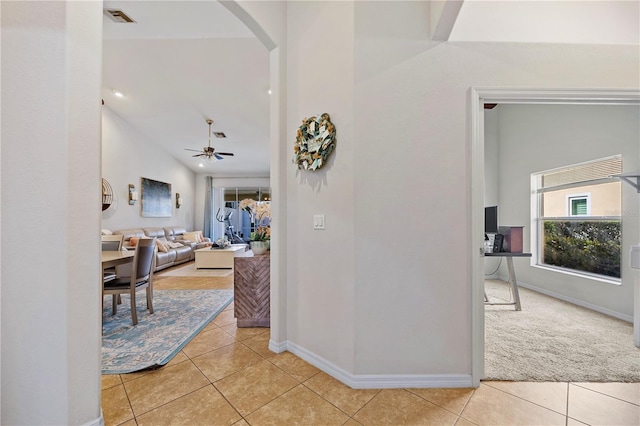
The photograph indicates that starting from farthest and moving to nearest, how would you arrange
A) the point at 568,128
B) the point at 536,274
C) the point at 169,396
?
the point at 536,274 → the point at 568,128 → the point at 169,396

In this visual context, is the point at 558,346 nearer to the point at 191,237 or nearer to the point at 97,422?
the point at 97,422

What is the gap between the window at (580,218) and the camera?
3131mm

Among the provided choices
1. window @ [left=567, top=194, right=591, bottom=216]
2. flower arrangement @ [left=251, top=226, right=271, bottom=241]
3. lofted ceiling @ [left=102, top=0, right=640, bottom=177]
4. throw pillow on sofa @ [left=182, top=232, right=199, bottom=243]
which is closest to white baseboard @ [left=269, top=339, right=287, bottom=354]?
flower arrangement @ [left=251, top=226, right=271, bottom=241]

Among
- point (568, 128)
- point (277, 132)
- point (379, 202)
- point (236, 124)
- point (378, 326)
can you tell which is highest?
point (236, 124)

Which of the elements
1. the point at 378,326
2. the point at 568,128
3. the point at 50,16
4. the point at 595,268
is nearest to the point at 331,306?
the point at 378,326

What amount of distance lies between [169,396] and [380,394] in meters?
1.35

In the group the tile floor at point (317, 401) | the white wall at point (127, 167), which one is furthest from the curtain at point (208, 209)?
the tile floor at point (317, 401)

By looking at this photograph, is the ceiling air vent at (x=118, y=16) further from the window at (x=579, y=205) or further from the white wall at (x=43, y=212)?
the window at (x=579, y=205)

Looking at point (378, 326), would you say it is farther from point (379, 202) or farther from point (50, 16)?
point (50, 16)

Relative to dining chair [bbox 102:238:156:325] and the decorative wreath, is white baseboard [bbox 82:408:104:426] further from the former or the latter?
the decorative wreath

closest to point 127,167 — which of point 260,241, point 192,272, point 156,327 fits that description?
point 192,272

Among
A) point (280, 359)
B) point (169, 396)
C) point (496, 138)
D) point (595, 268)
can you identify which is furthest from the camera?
point (496, 138)

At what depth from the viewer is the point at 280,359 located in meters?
2.05

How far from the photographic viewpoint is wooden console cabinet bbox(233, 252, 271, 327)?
2.63 meters
